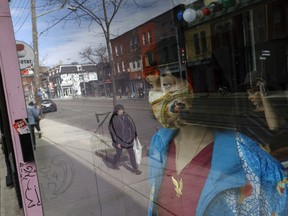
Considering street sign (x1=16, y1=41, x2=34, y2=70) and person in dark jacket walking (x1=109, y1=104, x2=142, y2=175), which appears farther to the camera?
street sign (x1=16, y1=41, x2=34, y2=70)

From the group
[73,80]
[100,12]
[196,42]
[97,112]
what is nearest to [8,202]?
[73,80]

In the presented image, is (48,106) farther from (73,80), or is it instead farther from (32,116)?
(73,80)

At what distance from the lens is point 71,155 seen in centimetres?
229

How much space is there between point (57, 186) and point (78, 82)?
898mm

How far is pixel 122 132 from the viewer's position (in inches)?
70.6

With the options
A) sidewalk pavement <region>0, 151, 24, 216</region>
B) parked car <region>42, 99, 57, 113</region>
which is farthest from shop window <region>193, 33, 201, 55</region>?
sidewalk pavement <region>0, 151, 24, 216</region>

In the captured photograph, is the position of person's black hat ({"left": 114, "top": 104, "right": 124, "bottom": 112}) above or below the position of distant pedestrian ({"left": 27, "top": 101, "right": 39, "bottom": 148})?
above

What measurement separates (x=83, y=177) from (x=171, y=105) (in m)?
1.08

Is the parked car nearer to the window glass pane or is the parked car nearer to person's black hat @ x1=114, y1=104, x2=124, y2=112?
the window glass pane

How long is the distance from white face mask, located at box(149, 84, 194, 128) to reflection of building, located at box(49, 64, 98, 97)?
512 millimetres

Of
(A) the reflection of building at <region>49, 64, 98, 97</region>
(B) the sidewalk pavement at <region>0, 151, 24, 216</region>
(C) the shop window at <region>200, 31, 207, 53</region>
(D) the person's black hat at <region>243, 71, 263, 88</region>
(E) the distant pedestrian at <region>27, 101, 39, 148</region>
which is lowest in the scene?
(B) the sidewalk pavement at <region>0, 151, 24, 216</region>

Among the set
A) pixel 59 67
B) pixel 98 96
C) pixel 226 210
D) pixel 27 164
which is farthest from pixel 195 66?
pixel 27 164

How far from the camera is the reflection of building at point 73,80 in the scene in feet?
6.45

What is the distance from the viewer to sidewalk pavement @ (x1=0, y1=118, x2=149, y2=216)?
6.27 feet
